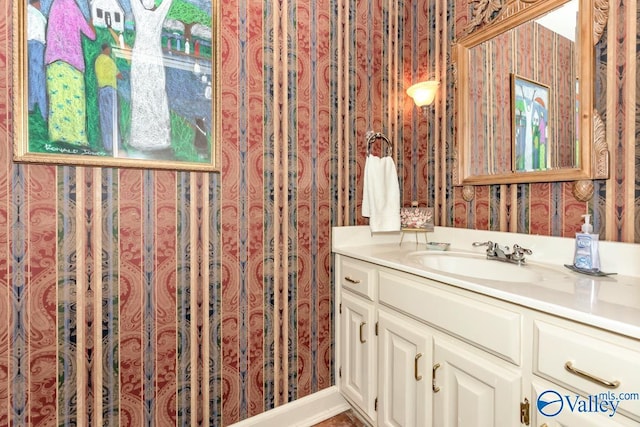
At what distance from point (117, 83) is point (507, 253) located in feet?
5.61

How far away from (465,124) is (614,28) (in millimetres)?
630

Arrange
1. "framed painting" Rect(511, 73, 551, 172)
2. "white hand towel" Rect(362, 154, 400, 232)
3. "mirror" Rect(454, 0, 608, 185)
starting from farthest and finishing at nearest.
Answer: "white hand towel" Rect(362, 154, 400, 232), "framed painting" Rect(511, 73, 551, 172), "mirror" Rect(454, 0, 608, 185)

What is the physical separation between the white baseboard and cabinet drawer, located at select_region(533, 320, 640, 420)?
1.17 meters

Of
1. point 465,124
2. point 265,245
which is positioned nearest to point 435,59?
point 465,124

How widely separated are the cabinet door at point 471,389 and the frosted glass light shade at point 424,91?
1.30 meters

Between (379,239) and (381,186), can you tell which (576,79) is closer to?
(381,186)

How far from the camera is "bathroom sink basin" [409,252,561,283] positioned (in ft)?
3.79

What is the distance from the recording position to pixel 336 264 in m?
1.74

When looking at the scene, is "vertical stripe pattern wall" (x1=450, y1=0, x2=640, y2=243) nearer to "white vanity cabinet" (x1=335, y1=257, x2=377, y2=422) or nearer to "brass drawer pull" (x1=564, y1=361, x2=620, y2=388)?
"brass drawer pull" (x1=564, y1=361, x2=620, y2=388)

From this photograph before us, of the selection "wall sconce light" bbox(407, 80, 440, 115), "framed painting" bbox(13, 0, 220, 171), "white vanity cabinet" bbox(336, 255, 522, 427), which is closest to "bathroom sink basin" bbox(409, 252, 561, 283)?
"white vanity cabinet" bbox(336, 255, 522, 427)

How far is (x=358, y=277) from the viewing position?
5.07 feet

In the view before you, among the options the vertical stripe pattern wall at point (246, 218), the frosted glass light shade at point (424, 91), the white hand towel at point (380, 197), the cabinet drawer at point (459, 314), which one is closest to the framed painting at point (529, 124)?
the vertical stripe pattern wall at point (246, 218)

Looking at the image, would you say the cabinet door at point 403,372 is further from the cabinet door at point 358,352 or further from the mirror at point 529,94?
the mirror at point 529,94

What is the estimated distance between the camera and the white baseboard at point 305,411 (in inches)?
59.6
